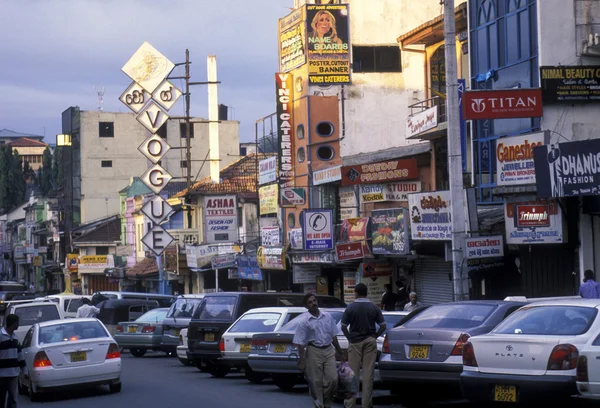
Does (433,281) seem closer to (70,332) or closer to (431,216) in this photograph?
(431,216)

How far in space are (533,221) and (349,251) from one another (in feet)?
35.4

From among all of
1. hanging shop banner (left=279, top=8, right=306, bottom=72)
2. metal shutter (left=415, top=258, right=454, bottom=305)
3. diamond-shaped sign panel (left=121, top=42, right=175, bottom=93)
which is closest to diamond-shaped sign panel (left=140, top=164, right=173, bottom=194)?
diamond-shaped sign panel (left=121, top=42, right=175, bottom=93)

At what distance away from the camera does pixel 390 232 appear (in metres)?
30.5

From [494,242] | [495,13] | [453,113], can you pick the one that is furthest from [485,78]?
[453,113]

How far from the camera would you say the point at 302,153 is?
4253cm

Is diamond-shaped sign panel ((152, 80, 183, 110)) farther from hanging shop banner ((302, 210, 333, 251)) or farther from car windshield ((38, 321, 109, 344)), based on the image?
car windshield ((38, 321, 109, 344))

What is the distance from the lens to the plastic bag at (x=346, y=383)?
14070mm

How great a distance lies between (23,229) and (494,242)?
10258 centimetres

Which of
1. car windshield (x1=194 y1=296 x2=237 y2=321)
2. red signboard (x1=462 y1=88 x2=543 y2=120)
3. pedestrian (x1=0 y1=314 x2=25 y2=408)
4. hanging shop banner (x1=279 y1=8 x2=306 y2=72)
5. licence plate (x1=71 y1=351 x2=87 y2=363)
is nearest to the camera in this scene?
pedestrian (x1=0 y1=314 x2=25 y2=408)

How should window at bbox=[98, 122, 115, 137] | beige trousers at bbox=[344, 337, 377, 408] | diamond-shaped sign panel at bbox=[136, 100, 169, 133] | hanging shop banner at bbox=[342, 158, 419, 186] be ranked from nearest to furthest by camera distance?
beige trousers at bbox=[344, 337, 377, 408]
hanging shop banner at bbox=[342, 158, 419, 186]
diamond-shaped sign panel at bbox=[136, 100, 169, 133]
window at bbox=[98, 122, 115, 137]

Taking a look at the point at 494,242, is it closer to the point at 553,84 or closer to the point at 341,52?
the point at 553,84

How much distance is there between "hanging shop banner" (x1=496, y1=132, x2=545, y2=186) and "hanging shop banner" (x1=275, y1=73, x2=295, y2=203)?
752 inches

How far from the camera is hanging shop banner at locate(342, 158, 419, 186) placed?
3231 centimetres

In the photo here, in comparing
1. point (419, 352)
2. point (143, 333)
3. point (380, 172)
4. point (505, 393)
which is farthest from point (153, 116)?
point (505, 393)
